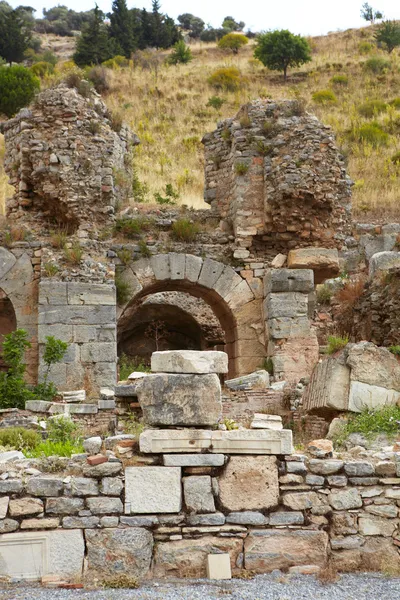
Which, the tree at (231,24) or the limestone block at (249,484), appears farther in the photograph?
the tree at (231,24)

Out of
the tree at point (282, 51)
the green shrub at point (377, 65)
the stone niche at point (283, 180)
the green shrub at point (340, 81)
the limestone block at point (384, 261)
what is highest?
the tree at point (282, 51)

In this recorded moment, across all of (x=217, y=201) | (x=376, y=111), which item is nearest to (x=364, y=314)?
(x=217, y=201)

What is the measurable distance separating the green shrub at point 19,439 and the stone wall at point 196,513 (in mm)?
2441

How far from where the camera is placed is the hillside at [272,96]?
27.1 m

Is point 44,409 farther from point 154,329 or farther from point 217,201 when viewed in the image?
point 154,329

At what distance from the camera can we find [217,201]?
51.5ft

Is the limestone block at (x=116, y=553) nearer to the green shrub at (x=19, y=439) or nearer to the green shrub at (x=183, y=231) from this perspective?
the green shrub at (x=19, y=439)

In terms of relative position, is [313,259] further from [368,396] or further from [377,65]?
[377,65]

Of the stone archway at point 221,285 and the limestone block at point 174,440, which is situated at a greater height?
the stone archway at point 221,285

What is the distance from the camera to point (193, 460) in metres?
6.00

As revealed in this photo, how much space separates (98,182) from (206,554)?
945cm

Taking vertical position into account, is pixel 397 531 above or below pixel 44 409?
below

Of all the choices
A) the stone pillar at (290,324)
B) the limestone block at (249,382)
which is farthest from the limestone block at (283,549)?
the stone pillar at (290,324)

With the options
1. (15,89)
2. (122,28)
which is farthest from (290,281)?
(122,28)
